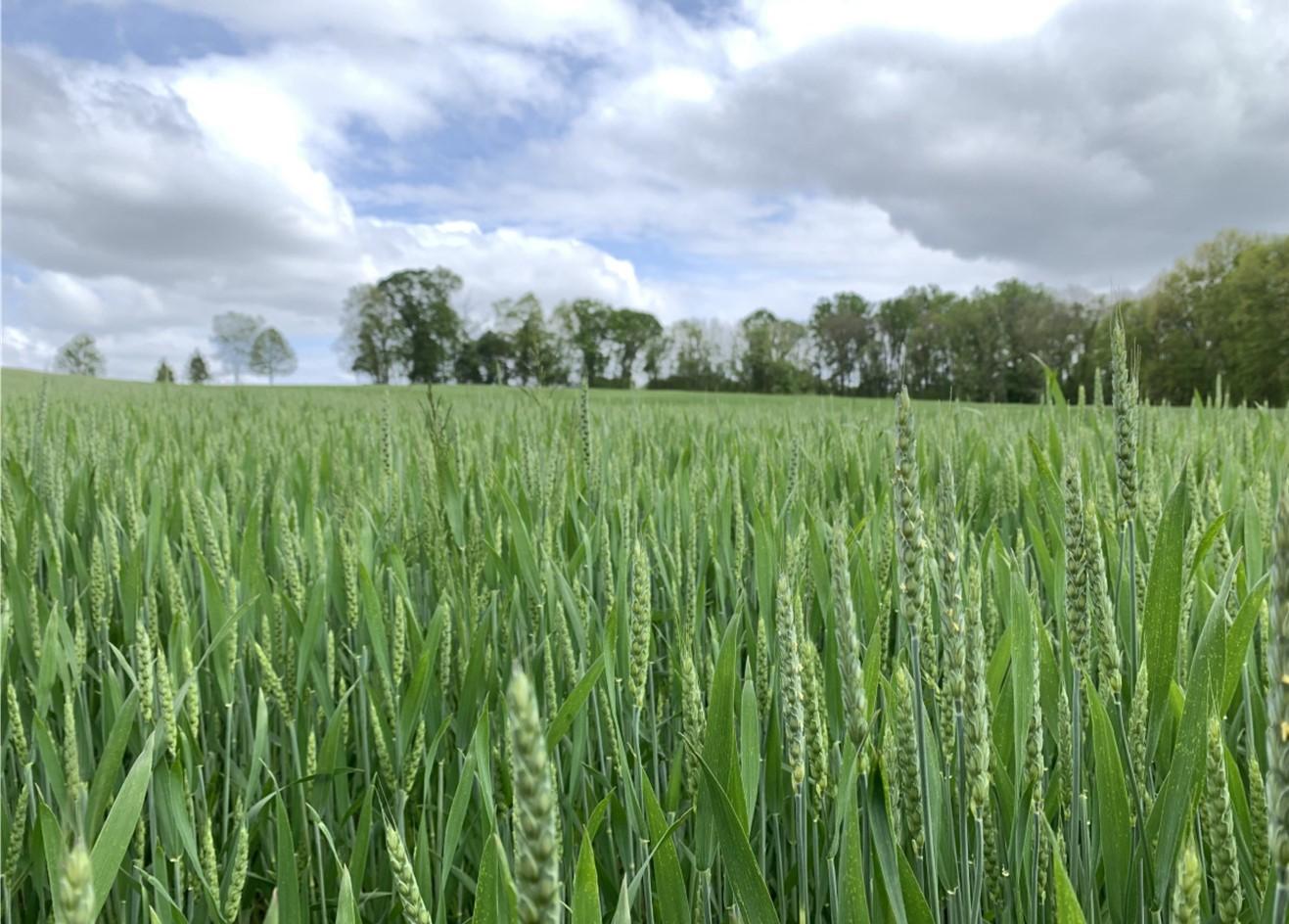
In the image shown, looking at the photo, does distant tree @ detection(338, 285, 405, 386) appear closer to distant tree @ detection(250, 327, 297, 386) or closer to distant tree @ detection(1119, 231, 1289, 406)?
distant tree @ detection(250, 327, 297, 386)

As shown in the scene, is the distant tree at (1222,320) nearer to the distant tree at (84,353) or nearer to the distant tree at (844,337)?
the distant tree at (844,337)

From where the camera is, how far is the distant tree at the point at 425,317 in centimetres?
5688

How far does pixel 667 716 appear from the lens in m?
1.35

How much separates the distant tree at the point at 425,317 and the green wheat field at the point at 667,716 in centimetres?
5480

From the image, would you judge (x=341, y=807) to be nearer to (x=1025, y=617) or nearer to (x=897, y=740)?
(x=897, y=740)

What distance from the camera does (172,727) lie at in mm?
928

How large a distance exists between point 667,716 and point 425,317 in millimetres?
61527

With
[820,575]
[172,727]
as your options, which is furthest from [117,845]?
[820,575]

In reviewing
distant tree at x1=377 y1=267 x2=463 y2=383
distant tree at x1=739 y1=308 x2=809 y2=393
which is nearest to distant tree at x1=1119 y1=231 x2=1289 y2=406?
distant tree at x1=739 y1=308 x2=809 y2=393

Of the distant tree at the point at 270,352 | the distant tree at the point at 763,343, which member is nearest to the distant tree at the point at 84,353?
the distant tree at the point at 270,352

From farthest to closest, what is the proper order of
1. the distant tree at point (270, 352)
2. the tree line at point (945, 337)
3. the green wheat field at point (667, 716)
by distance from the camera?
the distant tree at point (270, 352) < the tree line at point (945, 337) < the green wheat field at point (667, 716)

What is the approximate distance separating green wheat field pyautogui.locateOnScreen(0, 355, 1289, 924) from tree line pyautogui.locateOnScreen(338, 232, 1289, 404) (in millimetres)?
442

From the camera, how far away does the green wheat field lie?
61 centimetres

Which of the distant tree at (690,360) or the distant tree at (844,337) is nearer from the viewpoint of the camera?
the distant tree at (690,360)
